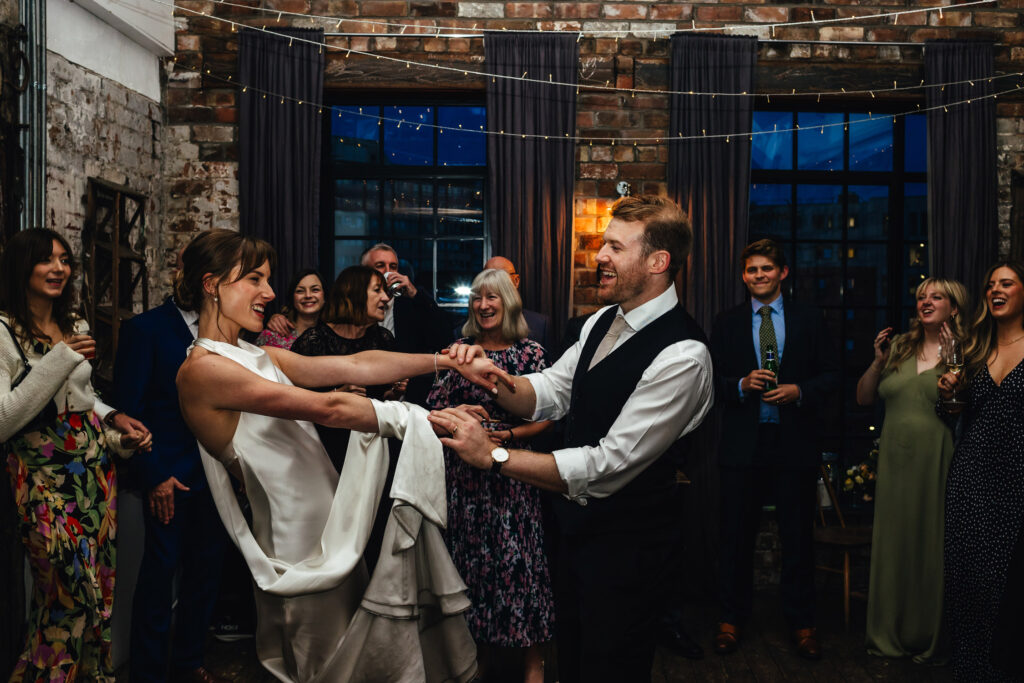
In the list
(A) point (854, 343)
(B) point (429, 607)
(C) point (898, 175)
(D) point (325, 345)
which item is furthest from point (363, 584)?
(C) point (898, 175)

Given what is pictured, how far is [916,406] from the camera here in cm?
375

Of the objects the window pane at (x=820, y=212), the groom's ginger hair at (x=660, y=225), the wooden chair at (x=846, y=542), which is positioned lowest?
the wooden chair at (x=846, y=542)

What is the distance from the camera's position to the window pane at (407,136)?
5.20 metres

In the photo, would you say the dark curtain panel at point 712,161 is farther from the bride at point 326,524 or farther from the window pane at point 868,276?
the bride at point 326,524

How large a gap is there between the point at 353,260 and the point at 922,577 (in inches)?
135

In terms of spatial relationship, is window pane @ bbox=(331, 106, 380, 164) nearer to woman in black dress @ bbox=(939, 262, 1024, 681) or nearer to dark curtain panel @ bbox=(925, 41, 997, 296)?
dark curtain panel @ bbox=(925, 41, 997, 296)

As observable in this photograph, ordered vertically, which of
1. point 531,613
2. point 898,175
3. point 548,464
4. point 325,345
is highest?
point 898,175

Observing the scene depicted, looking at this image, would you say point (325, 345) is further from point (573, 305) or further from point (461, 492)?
point (573, 305)

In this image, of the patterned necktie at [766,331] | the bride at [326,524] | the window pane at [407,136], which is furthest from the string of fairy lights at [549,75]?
the bride at [326,524]

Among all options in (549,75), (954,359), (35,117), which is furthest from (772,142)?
(35,117)

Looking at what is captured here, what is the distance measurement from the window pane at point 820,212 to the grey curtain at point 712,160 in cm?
56

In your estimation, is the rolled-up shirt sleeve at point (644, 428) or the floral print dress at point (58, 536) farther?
the floral print dress at point (58, 536)

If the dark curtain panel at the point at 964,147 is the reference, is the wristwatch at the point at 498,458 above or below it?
below

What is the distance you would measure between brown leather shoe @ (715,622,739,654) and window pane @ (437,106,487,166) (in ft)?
9.52
